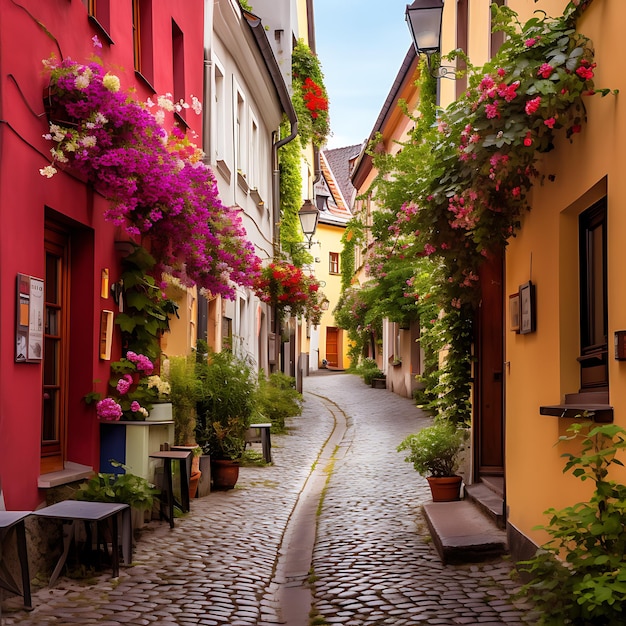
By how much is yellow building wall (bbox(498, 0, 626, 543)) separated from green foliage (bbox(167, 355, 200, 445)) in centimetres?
388

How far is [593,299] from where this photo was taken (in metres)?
5.88

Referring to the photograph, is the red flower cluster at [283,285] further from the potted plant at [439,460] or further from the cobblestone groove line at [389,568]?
the potted plant at [439,460]

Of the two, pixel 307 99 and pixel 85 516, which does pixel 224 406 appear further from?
pixel 307 99

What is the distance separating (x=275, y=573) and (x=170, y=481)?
179 cm

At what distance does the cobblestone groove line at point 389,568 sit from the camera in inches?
230

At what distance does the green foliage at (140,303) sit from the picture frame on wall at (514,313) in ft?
10.6

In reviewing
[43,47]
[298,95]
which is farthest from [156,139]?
[298,95]


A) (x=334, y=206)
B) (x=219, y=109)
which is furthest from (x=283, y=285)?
(x=334, y=206)

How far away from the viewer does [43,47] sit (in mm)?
6734

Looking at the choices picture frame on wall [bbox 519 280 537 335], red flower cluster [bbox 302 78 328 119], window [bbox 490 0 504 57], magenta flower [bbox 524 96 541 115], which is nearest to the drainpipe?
red flower cluster [bbox 302 78 328 119]

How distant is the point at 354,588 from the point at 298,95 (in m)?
19.6

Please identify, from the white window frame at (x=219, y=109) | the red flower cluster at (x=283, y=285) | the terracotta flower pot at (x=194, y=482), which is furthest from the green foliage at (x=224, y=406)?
the red flower cluster at (x=283, y=285)

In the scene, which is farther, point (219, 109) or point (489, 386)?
point (219, 109)

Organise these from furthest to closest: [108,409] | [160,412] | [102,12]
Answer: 1. [160,412]
2. [102,12]
3. [108,409]
